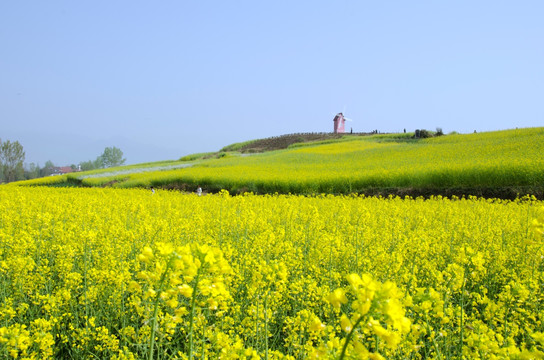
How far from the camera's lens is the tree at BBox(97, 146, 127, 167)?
4520 inches

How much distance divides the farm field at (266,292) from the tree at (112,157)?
114707mm

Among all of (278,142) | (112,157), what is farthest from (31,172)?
(278,142)

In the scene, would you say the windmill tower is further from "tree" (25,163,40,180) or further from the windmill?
"tree" (25,163,40,180)

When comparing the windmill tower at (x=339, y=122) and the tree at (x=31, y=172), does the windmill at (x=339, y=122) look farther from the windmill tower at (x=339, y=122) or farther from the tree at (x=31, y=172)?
the tree at (x=31, y=172)

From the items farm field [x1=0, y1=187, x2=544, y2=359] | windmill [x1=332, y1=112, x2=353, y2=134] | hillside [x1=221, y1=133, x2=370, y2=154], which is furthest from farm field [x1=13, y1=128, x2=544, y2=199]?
windmill [x1=332, y1=112, x2=353, y2=134]

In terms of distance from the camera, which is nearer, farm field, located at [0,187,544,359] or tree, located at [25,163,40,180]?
farm field, located at [0,187,544,359]

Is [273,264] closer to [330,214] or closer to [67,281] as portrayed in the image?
[67,281]

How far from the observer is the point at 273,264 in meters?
2.36

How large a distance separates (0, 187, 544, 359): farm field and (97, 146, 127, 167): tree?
4516 inches

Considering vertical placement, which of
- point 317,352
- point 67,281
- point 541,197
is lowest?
point 541,197

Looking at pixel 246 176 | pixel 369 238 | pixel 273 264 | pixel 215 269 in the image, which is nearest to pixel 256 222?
pixel 369 238

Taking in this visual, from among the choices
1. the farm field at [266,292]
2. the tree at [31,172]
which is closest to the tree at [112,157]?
the tree at [31,172]

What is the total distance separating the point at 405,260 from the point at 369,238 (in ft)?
2.57

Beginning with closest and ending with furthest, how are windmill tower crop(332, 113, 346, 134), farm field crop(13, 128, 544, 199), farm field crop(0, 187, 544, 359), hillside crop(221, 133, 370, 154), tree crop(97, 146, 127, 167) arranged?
farm field crop(0, 187, 544, 359), farm field crop(13, 128, 544, 199), hillside crop(221, 133, 370, 154), windmill tower crop(332, 113, 346, 134), tree crop(97, 146, 127, 167)
